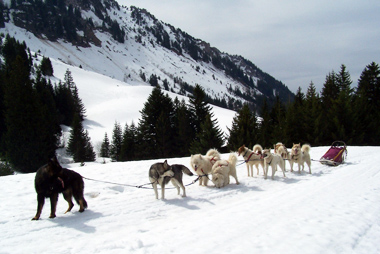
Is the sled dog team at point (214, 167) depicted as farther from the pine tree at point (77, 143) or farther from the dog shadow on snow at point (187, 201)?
the pine tree at point (77, 143)

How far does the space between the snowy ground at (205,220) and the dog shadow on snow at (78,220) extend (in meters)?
0.02

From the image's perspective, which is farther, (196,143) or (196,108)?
(196,108)

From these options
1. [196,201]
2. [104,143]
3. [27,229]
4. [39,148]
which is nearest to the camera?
[27,229]

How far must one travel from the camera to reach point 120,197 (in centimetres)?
812

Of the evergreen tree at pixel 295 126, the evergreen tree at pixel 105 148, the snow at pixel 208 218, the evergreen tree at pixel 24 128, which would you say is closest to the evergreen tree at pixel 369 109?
the evergreen tree at pixel 295 126

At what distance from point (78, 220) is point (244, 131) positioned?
3086cm

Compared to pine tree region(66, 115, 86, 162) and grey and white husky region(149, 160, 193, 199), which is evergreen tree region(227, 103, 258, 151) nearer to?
grey and white husky region(149, 160, 193, 199)

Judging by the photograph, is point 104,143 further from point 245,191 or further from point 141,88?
point 245,191

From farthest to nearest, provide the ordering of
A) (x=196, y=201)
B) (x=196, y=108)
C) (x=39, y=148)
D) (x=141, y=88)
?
1. (x=141, y=88)
2. (x=196, y=108)
3. (x=39, y=148)
4. (x=196, y=201)

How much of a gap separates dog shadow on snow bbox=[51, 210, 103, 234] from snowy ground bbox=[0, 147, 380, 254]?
0.08 feet

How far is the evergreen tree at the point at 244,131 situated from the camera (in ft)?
112

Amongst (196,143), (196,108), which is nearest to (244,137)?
(196,143)

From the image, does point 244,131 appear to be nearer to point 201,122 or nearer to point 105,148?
point 201,122

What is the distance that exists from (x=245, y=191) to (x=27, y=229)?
6.86 meters
